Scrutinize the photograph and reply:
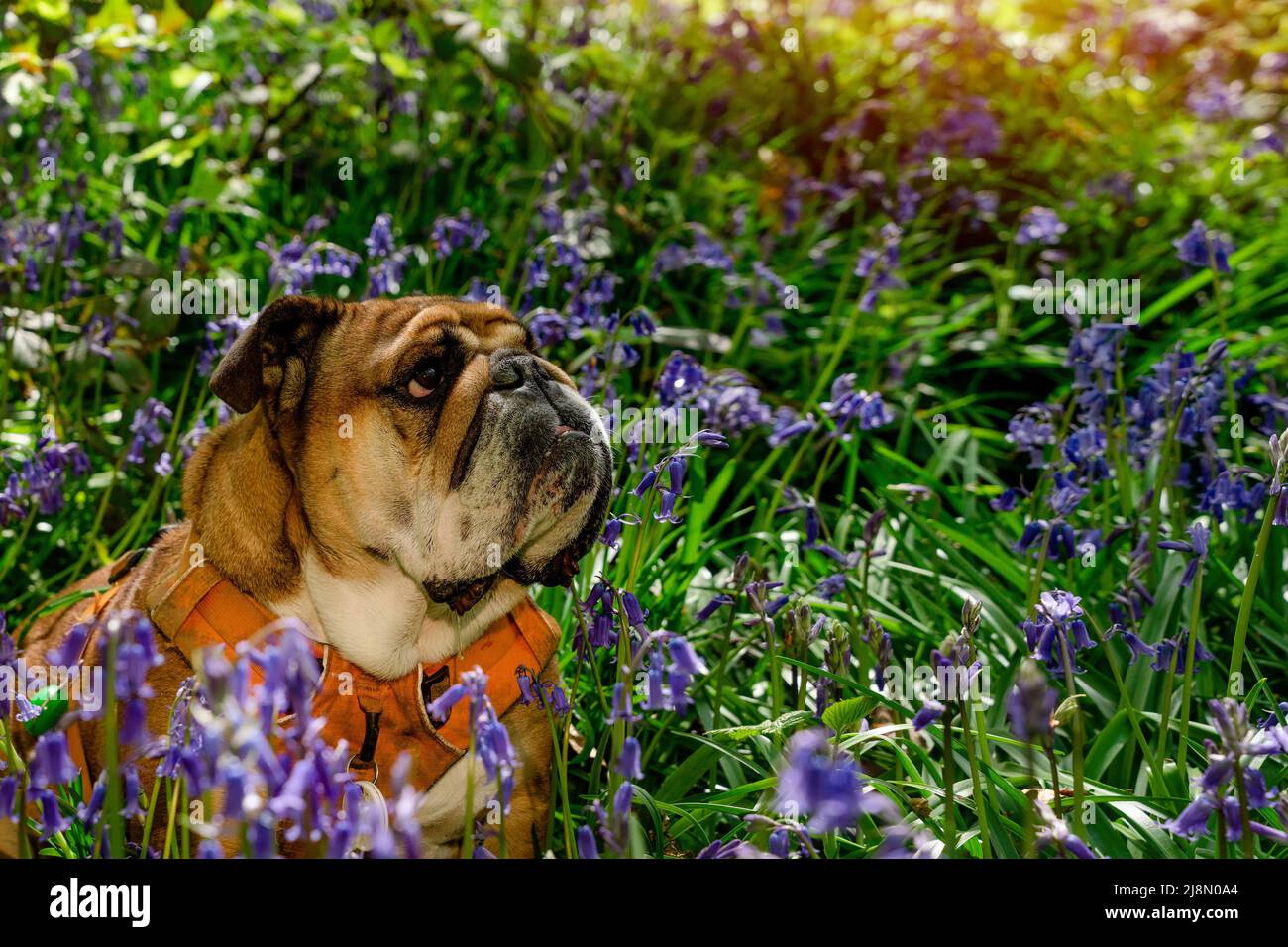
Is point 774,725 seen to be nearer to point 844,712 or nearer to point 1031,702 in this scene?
point 844,712

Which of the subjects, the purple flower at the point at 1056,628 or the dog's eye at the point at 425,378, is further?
the dog's eye at the point at 425,378

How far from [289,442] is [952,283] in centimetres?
488

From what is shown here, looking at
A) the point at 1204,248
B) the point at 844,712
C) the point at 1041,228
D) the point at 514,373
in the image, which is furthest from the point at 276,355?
the point at 1041,228

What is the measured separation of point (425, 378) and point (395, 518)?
1.00 ft

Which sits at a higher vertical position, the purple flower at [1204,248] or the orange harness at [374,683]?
the purple flower at [1204,248]

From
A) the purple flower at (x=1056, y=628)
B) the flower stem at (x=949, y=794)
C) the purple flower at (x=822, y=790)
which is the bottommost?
the flower stem at (x=949, y=794)

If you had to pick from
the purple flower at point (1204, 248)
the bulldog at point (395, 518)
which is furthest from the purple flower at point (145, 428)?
the purple flower at point (1204, 248)

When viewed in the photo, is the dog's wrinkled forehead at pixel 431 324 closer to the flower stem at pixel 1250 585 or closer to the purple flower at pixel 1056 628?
the purple flower at pixel 1056 628

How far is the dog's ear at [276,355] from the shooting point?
2535 millimetres

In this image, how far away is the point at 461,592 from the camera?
2623mm

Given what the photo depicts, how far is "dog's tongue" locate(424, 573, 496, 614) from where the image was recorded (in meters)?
2.60

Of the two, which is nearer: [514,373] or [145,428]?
[514,373]
